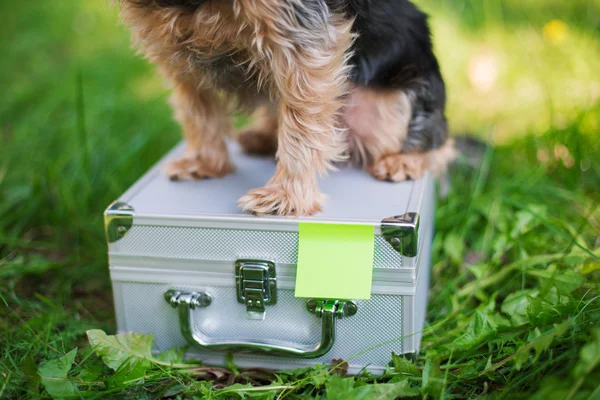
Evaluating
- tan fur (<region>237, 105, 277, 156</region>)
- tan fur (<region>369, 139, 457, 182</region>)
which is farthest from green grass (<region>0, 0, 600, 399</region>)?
tan fur (<region>237, 105, 277, 156</region>)

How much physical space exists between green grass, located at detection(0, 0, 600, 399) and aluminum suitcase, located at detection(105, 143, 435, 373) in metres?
0.09

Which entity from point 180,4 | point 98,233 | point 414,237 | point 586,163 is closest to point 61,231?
point 98,233

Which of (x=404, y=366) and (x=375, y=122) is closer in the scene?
(x=404, y=366)

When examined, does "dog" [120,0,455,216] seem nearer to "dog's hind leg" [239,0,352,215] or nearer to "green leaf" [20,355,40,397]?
"dog's hind leg" [239,0,352,215]

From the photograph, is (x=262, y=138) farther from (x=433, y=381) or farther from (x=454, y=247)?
(x=433, y=381)

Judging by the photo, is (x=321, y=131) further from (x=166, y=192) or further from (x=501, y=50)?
(x=501, y=50)

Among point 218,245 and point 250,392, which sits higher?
point 218,245

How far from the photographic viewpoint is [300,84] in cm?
139

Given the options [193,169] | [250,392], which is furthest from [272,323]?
[193,169]

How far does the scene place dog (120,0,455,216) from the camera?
133 cm

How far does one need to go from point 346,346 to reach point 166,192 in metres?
0.62

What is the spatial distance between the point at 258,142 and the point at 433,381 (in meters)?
0.98

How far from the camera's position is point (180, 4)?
4.40 ft

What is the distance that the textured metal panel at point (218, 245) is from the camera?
1359mm
